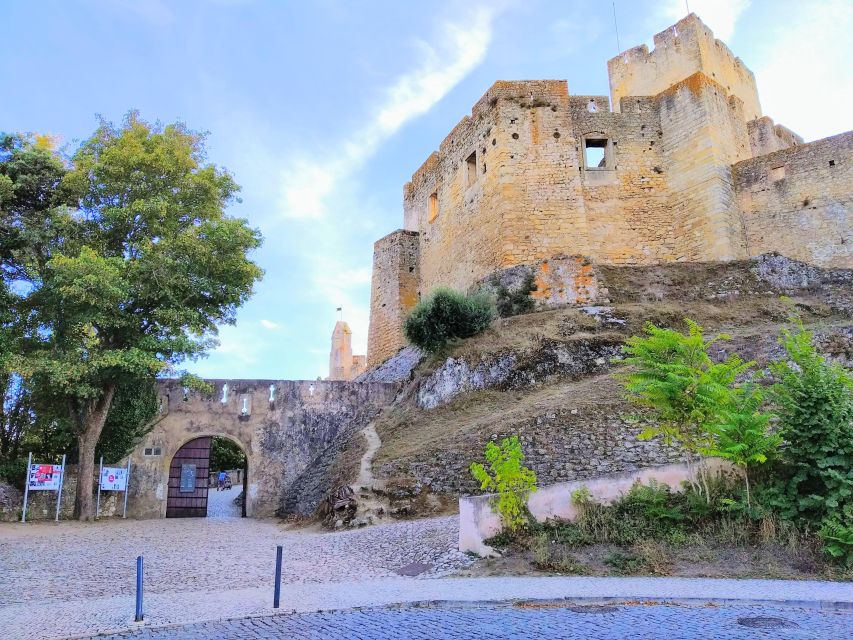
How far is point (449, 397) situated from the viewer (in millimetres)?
15414

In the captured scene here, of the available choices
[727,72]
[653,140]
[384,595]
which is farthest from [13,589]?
[727,72]

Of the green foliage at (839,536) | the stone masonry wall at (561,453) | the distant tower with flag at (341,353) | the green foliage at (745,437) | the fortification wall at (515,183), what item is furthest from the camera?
the distant tower with flag at (341,353)

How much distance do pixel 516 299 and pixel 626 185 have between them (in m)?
6.51

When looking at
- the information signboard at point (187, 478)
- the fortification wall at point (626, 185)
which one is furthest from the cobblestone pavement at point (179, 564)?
the fortification wall at point (626, 185)

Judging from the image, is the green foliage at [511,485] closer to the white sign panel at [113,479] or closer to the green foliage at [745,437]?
the green foliage at [745,437]

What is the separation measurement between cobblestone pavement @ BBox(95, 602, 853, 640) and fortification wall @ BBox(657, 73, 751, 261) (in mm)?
15967

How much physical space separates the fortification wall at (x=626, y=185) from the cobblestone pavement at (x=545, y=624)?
16.1 meters

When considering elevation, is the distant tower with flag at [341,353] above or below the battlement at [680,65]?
below

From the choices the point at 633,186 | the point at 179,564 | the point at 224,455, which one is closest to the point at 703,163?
the point at 633,186

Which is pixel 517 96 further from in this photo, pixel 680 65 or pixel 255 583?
pixel 255 583

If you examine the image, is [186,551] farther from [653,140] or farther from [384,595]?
[653,140]

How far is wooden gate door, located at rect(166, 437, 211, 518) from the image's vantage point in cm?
1794

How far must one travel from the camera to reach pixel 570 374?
1484cm

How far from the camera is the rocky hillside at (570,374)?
11.5m
